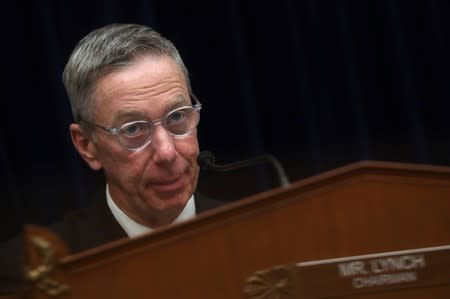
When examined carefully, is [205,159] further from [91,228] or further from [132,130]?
[91,228]

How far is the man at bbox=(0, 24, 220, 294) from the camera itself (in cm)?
149

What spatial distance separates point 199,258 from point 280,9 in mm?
1488

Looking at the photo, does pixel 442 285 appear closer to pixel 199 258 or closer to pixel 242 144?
pixel 199 258

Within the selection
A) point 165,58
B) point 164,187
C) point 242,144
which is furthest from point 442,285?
point 242,144

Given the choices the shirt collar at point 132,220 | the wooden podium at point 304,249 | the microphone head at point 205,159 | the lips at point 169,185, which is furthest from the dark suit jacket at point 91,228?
the wooden podium at point 304,249

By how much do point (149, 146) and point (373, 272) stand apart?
0.62 metres

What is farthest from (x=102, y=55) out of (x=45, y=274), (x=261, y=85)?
(x=261, y=85)

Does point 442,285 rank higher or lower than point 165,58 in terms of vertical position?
lower

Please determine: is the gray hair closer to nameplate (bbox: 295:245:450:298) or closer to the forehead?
the forehead

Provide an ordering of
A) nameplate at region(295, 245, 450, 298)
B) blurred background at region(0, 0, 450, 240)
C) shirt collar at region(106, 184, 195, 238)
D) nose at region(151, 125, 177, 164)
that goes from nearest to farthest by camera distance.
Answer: nameplate at region(295, 245, 450, 298) < nose at region(151, 125, 177, 164) < shirt collar at region(106, 184, 195, 238) < blurred background at region(0, 0, 450, 240)

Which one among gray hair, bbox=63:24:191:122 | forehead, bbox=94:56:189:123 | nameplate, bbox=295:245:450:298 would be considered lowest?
nameplate, bbox=295:245:450:298

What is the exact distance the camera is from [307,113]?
2348 mm

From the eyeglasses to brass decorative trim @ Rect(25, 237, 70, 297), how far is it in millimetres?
605

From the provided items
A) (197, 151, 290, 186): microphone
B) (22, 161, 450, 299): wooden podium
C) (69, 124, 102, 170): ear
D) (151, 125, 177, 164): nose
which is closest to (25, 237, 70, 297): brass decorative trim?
(22, 161, 450, 299): wooden podium
